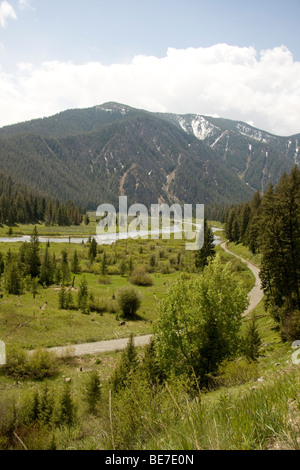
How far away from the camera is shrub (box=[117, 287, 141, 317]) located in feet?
153

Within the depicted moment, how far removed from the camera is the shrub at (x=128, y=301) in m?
46.6

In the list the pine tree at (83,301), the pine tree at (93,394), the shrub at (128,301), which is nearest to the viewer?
the pine tree at (93,394)

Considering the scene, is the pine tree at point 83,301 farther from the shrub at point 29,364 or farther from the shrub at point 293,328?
the shrub at point 293,328

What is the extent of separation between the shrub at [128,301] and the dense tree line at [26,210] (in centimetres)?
11022

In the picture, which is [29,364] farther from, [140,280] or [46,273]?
[140,280]

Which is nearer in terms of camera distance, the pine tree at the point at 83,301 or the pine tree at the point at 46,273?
the pine tree at the point at 83,301

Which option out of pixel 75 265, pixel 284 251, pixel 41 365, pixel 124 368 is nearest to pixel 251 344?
pixel 124 368

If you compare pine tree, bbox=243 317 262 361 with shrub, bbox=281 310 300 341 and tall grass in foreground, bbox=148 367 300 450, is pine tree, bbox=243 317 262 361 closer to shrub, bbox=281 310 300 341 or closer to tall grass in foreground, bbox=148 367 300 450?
shrub, bbox=281 310 300 341

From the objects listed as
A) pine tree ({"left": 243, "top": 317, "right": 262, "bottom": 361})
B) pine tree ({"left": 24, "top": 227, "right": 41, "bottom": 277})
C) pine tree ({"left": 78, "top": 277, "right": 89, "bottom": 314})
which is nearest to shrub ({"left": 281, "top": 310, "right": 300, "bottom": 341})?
pine tree ({"left": 243, "top": 317, "right": 262, "bottom": 361})

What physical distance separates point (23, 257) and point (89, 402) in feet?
158

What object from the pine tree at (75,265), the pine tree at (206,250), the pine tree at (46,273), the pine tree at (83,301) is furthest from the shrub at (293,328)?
the pine tree at (75,265)

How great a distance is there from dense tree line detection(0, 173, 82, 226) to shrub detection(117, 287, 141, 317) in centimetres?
11022

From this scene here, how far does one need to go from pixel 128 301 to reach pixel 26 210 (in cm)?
12497
